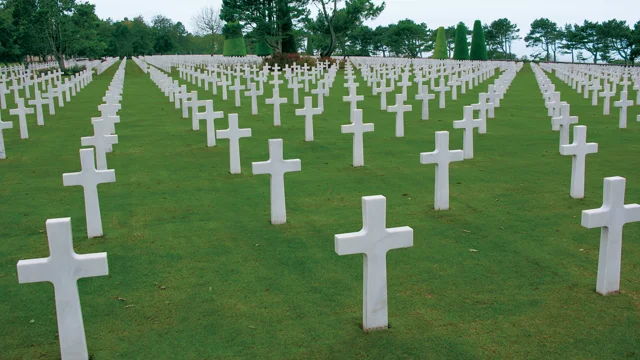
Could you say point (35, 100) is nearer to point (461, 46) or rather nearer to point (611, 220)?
point (611, 220)

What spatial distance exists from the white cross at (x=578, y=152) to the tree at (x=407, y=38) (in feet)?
228

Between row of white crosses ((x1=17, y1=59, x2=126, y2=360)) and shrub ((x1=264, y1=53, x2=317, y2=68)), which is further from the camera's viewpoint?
shrub ((x1=264, y1=53, x2=317, y2=68))

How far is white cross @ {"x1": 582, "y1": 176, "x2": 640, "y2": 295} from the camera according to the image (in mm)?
4664

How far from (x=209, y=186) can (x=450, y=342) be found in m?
5.04

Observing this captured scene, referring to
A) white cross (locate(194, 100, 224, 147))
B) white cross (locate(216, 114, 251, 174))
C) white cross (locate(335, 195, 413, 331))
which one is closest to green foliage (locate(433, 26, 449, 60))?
white cross (locate(194, 100, 224, 147))

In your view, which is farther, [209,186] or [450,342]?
[209,186]

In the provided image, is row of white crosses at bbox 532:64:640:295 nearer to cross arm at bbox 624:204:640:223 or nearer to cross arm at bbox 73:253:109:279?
cross arm at bbox 624:204:640:223

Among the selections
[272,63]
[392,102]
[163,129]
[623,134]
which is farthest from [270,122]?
[272,63]

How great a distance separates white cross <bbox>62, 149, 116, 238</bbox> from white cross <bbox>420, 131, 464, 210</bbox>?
315cm

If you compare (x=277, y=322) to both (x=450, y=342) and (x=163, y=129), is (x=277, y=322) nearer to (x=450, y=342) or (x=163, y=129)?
(x=450, y=342)

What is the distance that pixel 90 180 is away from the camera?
20.8ft

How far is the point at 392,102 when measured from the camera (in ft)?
65.1

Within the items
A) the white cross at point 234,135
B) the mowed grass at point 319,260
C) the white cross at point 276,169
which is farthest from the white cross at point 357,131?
the white cross at point 276,169

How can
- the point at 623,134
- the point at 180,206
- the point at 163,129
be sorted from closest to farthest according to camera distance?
1. the point at 180,206
2. the point at 623,134
3. the point at 163,129
